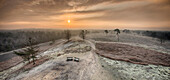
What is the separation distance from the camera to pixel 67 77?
39.0ft

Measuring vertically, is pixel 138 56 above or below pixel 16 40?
below

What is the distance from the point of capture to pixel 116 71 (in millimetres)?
17844

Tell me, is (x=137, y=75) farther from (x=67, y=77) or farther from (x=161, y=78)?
(x=67, y=77)

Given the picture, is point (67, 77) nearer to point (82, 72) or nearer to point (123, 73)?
point (82, 72)

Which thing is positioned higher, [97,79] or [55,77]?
[55,77]

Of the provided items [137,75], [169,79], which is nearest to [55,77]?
[137,75]

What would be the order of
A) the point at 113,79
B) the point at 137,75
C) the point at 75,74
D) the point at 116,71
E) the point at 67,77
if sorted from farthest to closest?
the point at 116,71, the point at 137,75, the point at 113,79, the point at 75,74, the point at 67,77

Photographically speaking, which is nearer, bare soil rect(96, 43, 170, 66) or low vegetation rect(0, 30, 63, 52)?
bare soil rect(96, 43, 170, 66)

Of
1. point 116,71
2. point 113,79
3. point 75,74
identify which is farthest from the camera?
point 116,71

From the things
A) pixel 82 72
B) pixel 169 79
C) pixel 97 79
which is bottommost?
pixel 169 79

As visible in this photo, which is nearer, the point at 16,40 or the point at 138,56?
the point at 138,56

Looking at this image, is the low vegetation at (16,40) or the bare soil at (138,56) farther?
the low vegetation at (16,40)

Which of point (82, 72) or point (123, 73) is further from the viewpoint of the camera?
point (123, 73)

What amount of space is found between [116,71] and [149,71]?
734cm
